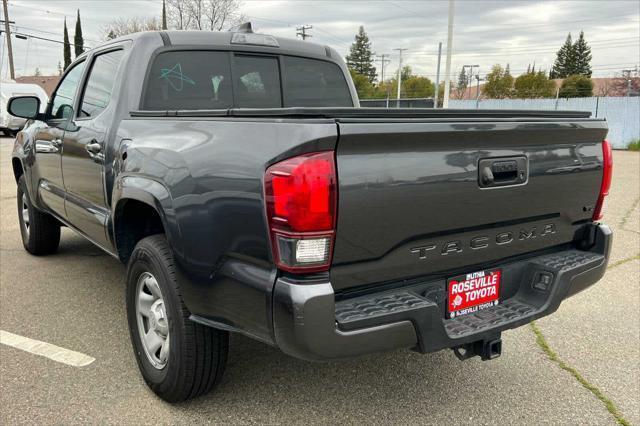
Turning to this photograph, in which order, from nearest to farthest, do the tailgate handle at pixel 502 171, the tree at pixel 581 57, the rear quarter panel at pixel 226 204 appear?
the rear quarter panel at pixel 226 204, the tailgate handle at pixel 502 171, the tree at pixel 581 57

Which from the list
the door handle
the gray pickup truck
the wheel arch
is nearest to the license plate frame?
the gray pickup truck

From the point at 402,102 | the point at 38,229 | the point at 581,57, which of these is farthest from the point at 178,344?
the point at 581,57

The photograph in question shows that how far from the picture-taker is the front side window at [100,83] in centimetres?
363

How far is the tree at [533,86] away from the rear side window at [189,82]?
211 ft

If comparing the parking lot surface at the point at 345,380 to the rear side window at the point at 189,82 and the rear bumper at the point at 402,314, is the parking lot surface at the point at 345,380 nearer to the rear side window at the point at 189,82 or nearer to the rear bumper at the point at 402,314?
the rear bumper at the point at 402,314

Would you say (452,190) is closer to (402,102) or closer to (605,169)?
(605,169)

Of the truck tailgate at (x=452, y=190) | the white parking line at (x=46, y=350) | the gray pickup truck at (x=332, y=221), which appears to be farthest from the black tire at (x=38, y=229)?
the truck tailgate at (x=452, y=190)

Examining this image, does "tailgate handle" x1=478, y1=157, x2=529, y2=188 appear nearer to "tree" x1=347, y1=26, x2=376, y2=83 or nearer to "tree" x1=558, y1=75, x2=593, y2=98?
"tree" x1=558, y1=75, x2=593, y2=98

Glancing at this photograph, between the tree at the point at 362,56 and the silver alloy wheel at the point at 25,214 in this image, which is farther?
the tree at the point at 362,56

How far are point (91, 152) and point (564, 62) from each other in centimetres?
9925

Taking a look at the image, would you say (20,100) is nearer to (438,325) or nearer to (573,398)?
(438,325)

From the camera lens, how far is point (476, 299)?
8.37 feet

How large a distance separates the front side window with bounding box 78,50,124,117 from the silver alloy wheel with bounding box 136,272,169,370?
1.33m

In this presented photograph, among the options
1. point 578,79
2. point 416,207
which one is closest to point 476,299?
point 416,207
